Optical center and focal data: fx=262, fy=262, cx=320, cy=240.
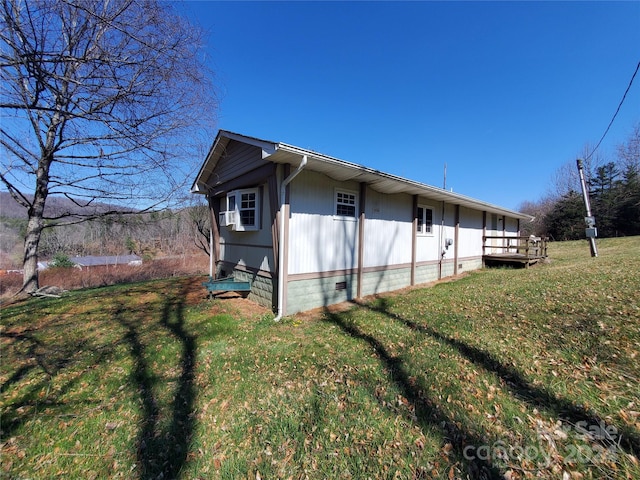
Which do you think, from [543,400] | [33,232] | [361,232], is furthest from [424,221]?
[33,232]

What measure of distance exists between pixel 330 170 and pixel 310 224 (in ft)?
4.32

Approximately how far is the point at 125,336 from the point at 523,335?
263 inches

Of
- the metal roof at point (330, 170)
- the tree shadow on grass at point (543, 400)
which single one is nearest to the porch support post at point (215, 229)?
the metal roof at point (330, 170)

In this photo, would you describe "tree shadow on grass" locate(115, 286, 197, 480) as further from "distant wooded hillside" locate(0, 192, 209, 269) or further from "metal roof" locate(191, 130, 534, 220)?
→ "distant wooded hillside" locate(0, 192, 209, 269)

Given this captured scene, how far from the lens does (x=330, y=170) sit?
5977 millimetres

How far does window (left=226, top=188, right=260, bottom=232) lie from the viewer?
6.55m

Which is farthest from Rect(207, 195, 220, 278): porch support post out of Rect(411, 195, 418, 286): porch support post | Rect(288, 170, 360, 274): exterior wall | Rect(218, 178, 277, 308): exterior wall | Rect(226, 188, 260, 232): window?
Rect(411, 195, 418, 286): porch support post

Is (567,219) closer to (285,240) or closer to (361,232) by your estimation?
(361,232)

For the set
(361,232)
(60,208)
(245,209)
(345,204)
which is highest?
(60,208)

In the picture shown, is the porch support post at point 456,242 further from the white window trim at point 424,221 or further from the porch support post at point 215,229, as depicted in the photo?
the porch support post at point 215,229

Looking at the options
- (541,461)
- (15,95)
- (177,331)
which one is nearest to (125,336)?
(177,331)

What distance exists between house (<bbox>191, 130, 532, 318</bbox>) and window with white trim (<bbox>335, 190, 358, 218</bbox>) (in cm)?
3

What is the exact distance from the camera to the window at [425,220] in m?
9.48

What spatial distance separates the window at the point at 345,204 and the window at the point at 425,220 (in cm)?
354
